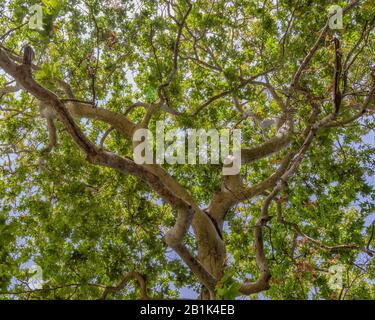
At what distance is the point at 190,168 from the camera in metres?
7.66

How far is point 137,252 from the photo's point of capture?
22.5ft

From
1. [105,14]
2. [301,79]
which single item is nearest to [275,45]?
[301,79]

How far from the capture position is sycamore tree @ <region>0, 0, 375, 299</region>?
6.18 m

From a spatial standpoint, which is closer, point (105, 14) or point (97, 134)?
point (105, 14)

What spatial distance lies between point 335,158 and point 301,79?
1.73m

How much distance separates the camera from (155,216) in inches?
296

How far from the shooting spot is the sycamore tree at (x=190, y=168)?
20.3 feet
